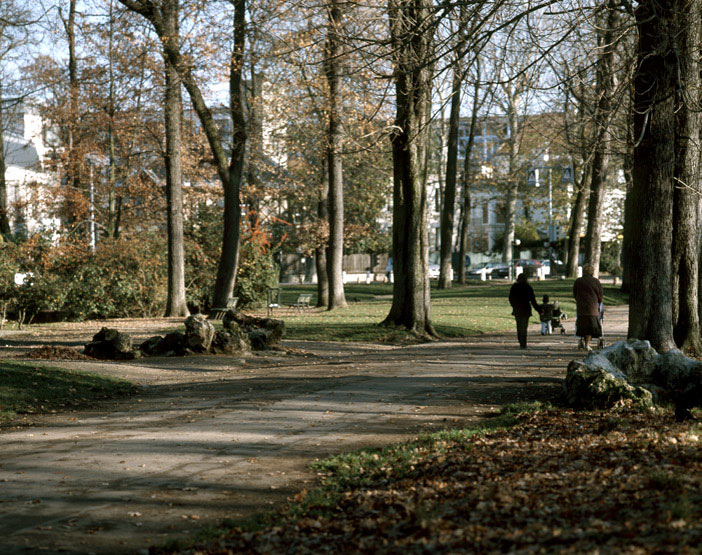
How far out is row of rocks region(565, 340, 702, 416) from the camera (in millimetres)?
9922

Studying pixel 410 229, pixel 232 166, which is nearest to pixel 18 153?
pixel 232 166

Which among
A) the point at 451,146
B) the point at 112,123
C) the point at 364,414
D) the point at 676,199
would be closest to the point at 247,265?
the point at 112,123

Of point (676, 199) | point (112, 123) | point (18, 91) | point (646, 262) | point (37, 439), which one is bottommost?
point (37, 439)

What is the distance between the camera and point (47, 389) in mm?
11734

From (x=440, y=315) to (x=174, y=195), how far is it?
9.96 m

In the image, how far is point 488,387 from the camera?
40.8ft

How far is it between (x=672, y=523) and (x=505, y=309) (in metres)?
28.0

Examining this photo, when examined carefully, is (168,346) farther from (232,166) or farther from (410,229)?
(232,166)

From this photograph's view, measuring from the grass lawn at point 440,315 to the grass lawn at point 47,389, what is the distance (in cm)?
862

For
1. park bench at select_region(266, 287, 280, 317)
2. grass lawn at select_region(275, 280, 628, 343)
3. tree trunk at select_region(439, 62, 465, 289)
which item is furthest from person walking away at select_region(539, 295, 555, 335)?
tree trunk at select_region(439, 62, 465, 289)

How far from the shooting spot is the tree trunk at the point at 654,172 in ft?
39.3

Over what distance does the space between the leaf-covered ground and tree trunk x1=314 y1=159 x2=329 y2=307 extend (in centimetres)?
2408

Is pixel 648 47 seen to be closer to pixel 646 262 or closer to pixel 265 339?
pixel 646 262

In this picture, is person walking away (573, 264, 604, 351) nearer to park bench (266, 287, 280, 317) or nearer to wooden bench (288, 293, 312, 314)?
wooden bench (288, 293, 312, 314)
